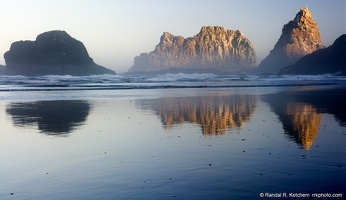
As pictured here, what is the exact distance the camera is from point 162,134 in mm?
16859

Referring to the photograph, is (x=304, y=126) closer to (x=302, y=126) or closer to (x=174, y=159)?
(x=302, y=126)

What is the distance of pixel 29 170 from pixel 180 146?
5447 mm

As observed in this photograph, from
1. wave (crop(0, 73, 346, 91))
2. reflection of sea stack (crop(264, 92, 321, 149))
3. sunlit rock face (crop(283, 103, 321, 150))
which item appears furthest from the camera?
wave (crop(0, 73, 346, 91))

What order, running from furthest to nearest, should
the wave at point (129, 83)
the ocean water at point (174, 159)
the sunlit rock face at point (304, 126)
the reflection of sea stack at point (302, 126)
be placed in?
the wave at point (129, 83) → the reflection of sea stack at point (302, 126) → the sunlit rock face at point (304, 126) → the ocean water at point (174, 159)

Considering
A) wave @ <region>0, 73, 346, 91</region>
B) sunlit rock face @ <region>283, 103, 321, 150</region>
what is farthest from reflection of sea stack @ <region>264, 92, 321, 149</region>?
wave @ <region>0, 73, 346, 91</region>

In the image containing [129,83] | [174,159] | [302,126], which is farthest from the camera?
[129,83]

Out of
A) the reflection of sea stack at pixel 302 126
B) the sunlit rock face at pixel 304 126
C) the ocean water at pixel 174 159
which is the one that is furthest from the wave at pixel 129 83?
the ocean water at pixel 174 159

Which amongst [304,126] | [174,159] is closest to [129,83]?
[304,126]

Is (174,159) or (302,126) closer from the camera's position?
(174,159)

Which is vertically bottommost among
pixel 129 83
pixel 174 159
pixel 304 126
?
pixel 129 83

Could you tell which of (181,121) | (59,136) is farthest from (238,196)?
(181,121)

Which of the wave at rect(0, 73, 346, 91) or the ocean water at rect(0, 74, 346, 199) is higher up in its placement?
the ocean water at rect(0, 74, 346, 199)

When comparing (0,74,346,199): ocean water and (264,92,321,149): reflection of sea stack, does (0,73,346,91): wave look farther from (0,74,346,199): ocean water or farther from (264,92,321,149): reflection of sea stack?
(0,74,346,199): ocean water

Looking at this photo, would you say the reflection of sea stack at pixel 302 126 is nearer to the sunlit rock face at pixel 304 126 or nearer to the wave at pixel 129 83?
the sunlit rock face at pixel 304 126
